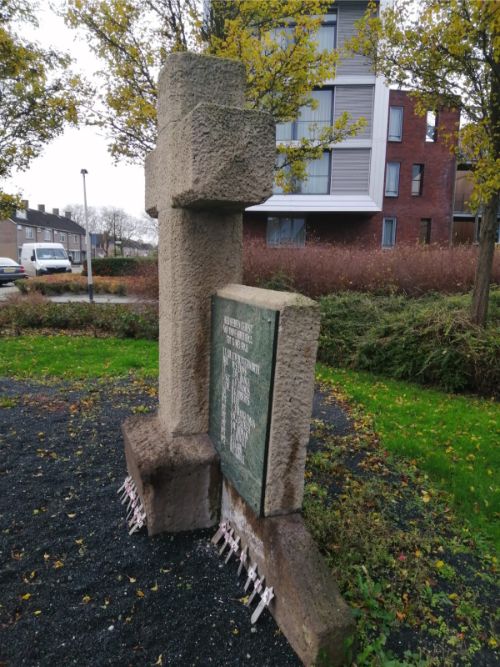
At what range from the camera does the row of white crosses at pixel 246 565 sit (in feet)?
6.77

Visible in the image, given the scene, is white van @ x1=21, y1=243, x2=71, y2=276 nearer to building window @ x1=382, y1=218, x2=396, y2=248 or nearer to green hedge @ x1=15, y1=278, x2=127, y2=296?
green hedge @ x1=15, y1=278, x2=127, y2=296

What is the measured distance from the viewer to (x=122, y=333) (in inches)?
366

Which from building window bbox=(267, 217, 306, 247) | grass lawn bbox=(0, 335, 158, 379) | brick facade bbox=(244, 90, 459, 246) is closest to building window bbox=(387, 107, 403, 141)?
brick facade bbox=(244, 90, 459, 246)

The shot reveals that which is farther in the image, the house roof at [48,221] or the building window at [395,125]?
the house roof at [48,221]

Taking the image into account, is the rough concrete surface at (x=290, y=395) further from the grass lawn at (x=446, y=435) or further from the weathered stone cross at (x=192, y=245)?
the grass lawn at (x=446, y=435)

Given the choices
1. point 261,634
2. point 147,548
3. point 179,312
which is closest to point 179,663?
point 261,634

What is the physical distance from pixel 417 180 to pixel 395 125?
3.13m

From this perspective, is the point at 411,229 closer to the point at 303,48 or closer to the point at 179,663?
the point at 303,48

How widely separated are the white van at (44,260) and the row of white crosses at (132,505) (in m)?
26.0

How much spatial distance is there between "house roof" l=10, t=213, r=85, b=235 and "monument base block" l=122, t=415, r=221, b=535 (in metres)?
57.8

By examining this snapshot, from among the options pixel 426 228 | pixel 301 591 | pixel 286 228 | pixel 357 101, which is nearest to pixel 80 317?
pixel 301 591

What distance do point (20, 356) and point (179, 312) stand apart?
18.6 ft

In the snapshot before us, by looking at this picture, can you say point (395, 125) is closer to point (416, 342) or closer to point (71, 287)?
point (71, 287)

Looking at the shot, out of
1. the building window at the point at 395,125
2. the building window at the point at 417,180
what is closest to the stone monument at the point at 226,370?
the building window at the point at 417,180
